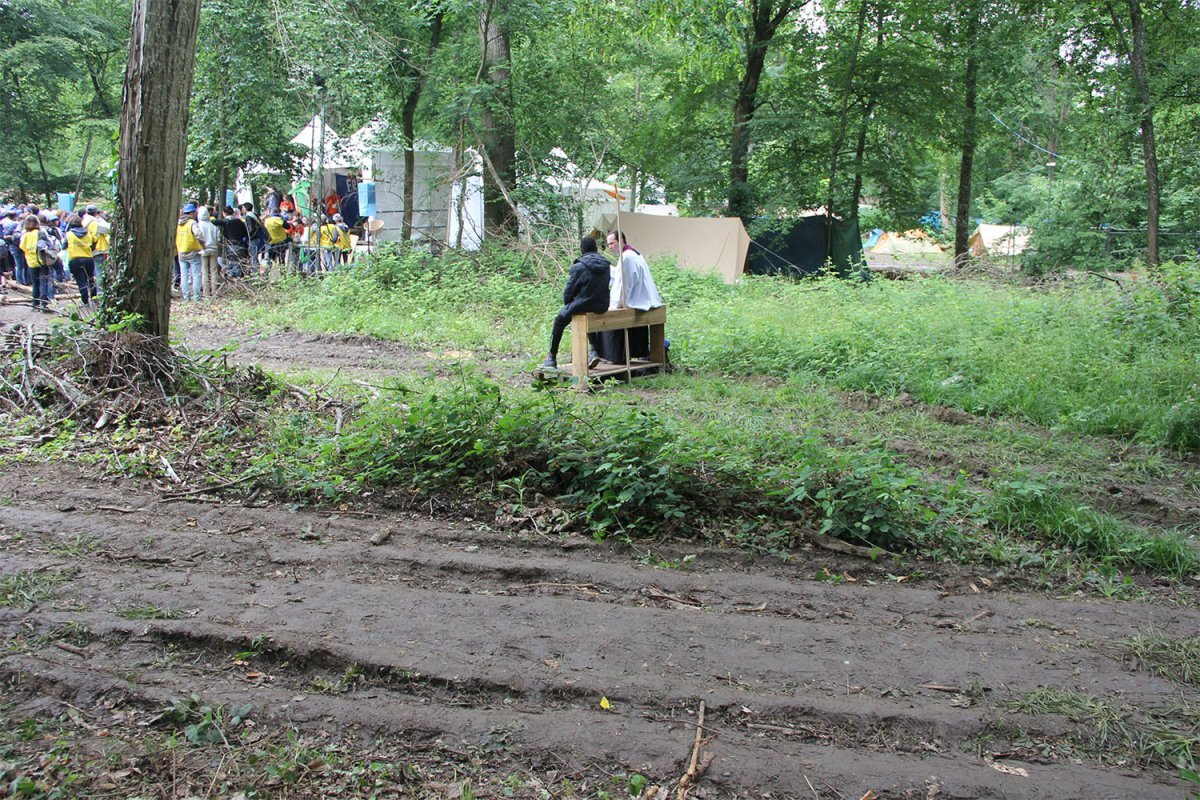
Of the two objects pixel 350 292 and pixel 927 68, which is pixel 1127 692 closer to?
pixel 350 292

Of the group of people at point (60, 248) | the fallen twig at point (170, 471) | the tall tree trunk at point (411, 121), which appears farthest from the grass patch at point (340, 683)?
the tall tree trunk at point (411, 121)

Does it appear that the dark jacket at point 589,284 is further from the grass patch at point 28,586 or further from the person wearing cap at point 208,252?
the person wearing cap at point 208,252

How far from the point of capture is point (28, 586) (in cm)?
462

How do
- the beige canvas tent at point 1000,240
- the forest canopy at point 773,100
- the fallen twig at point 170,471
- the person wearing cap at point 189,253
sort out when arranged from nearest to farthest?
the fallen twig at point 170,471, the forest canopy at point 773,100, the person wearing cap at point 189,253, the beige canvas tent at point 1000,240

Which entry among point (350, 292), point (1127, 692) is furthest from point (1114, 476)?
point (350, 292)

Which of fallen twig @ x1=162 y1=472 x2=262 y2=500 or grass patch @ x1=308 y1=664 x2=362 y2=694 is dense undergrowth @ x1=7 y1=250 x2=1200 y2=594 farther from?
grass patch @ x1=308 y1=664 x2=362 y2=694

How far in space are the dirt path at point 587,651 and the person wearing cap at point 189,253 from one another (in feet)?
42.9

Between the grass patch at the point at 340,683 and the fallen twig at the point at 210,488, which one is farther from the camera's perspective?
the fallen twig at the point at 210,488

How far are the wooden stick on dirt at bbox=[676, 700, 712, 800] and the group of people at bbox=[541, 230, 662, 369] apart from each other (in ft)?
23.6

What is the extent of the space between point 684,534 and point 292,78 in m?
14.5

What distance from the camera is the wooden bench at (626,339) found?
10.1 meters

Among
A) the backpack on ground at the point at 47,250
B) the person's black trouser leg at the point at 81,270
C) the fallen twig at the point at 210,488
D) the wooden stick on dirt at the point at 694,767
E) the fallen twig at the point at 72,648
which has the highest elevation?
the backpack on ground at the point at 47,250

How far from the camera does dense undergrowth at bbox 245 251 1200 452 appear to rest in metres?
Answer: 9.20

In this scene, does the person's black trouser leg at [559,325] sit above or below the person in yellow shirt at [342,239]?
below
